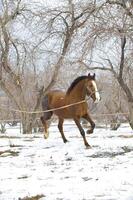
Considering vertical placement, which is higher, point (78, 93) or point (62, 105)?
point (78, 93)

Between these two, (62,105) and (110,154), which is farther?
(62,105)

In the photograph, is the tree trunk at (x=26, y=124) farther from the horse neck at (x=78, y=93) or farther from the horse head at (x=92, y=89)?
the horse head at (x=92, y=89)

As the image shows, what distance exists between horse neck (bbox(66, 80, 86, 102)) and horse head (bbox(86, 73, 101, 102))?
191mm

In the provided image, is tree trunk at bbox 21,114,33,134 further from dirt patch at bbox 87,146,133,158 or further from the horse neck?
dirt patch at bbox 87,146,133,158

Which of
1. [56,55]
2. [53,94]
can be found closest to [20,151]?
[53,94]

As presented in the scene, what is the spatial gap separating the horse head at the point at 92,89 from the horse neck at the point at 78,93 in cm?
19

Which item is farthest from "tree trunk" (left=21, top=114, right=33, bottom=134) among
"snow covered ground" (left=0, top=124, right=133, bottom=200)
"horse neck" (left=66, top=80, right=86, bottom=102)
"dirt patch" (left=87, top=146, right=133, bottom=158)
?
"dirt patch" (left=87, top=146, right=133, bottom=158)

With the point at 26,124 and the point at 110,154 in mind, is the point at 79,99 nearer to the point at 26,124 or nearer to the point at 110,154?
the point at 110,154

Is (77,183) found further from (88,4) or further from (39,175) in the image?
(88,4)

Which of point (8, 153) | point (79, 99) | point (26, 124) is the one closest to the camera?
point (8, 153)

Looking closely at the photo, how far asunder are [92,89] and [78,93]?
528 millimetres

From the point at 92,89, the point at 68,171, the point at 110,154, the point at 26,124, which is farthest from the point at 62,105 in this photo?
the point at 26,124

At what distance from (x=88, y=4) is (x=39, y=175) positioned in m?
5.90

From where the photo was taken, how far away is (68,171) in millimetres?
8453
